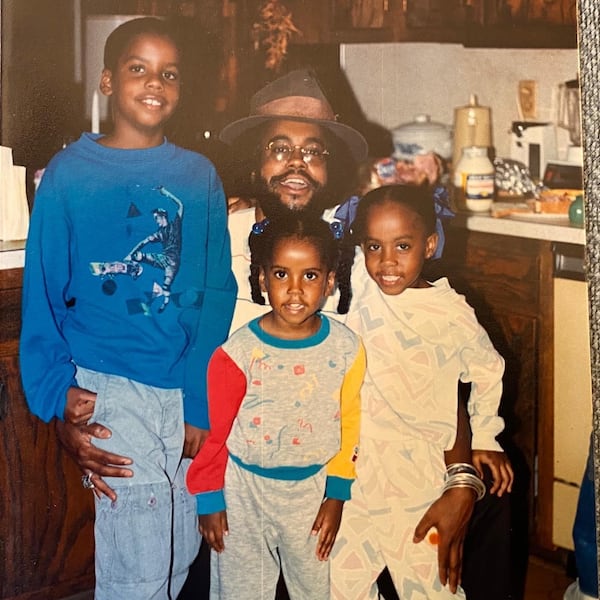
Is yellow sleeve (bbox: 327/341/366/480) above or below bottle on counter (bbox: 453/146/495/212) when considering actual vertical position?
below

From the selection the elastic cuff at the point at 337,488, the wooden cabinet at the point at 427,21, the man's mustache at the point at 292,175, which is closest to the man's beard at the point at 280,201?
the man's mustache at the point at 292,175

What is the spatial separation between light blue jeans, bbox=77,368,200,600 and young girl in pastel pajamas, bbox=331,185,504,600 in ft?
0.96

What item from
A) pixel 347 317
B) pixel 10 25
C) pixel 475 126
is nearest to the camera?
pixel 10 25

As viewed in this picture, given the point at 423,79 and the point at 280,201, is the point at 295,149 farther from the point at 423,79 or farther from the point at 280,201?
the point at 423,79

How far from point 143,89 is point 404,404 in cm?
67

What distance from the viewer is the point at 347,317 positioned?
1524 millimetres

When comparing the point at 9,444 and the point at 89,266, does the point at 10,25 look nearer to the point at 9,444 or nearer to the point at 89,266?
the point at 89,266

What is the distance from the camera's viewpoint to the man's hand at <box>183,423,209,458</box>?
58.3 inches

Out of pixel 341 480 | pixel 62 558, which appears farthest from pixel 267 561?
pixel 62 558

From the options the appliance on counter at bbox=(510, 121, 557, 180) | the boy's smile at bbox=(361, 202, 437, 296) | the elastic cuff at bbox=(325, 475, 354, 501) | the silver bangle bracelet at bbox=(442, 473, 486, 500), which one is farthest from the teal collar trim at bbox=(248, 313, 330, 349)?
the appliance on counter at bbox=(510, 121, 557, 180)

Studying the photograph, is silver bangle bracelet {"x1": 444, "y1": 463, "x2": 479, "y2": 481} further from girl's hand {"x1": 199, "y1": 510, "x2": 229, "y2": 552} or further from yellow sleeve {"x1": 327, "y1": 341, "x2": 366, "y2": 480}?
girl's hand {"x1": 199, "y1": 510, "x2": 229, "y2": 552}

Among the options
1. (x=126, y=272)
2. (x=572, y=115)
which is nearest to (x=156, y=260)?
(x=126, y=272)

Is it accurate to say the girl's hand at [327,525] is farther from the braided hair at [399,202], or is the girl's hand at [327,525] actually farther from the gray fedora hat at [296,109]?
the gray fedora hat at [296,109]

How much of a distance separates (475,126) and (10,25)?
0.81 metres
